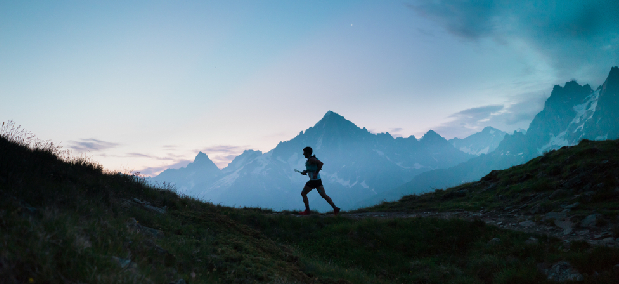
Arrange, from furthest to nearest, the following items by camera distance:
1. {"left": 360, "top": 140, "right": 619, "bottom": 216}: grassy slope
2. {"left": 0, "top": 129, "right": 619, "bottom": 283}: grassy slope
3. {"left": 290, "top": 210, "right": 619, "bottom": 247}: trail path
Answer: {"left": 360, "top": 140, "right": 619, "bottom": 216}: grassy slope
{"left": 290, "top": 210, "right": 619, "bottom": 247}: trail path
{"left": 0, "top": 129, "right": 619, "bottom": 283}: grassy slope

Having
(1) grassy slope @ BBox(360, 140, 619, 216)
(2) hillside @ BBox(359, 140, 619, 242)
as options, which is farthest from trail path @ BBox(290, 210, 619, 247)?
(1) grassy slope @ BBox(360, 140, 619, 216)

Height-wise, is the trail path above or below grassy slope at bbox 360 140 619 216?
below

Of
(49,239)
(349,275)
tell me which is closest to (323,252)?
(349,275)

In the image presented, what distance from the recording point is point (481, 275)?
9797mm

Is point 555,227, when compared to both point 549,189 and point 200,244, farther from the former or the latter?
point 200,244

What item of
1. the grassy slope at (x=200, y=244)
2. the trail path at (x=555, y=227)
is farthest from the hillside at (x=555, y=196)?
the grassy slope at (x=200, y=244)

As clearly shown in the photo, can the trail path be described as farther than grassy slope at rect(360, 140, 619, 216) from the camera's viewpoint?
No

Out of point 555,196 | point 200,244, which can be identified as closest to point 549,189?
point 555,196

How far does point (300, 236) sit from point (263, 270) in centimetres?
705

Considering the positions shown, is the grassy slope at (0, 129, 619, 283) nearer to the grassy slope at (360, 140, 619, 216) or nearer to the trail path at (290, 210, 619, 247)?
the trail path at (290, 210, 619, 247)

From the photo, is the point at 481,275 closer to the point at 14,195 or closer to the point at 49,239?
the point at 49,239

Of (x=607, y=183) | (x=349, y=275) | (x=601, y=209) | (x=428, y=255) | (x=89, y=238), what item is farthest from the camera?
(x=607, y=183)

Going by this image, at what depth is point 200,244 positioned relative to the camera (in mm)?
7629

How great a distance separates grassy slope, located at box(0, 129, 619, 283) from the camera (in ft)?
14.1
